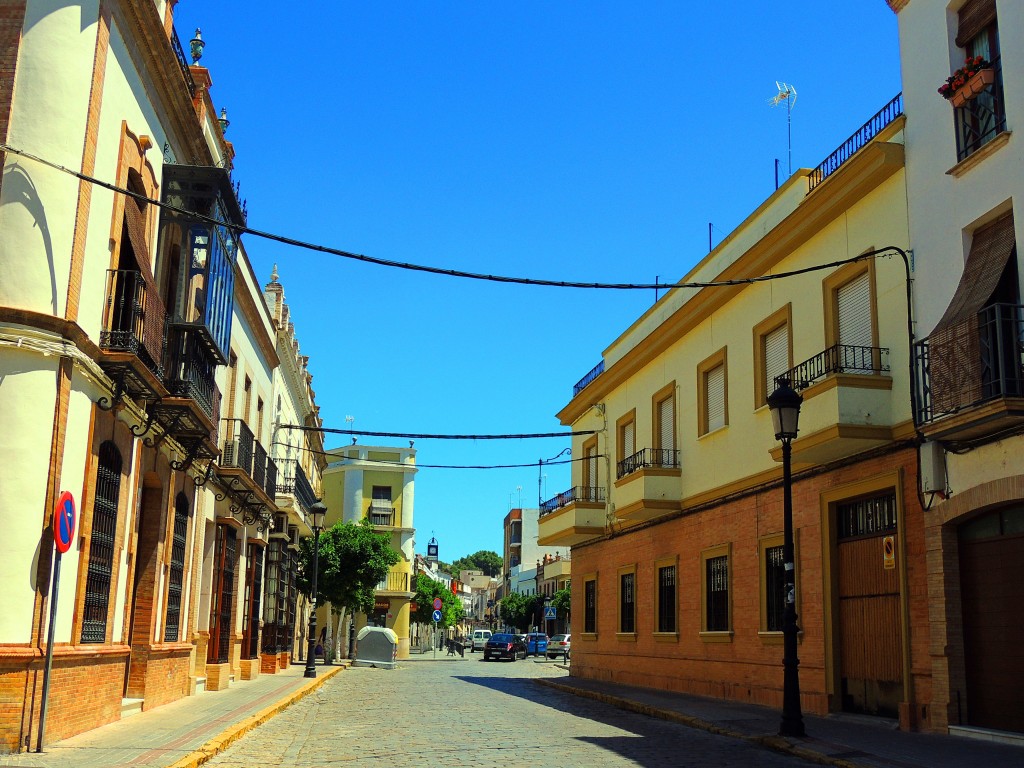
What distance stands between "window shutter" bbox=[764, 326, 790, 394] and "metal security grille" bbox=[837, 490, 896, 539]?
2.95m

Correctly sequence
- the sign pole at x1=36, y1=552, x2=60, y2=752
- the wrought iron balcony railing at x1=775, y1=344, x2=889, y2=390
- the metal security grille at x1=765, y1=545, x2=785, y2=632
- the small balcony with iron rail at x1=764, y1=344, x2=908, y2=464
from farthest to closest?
1. the metal security grille at x1=765, y1=545, x2=785, y2=632
2. the wrought iron balcony railing at x1=775, y1=344, x2=889, y2=390
3. the small balcony with iron rail at x1=764, y1=344, x2=908, y2=464
4. the sign pole at x1=36, y1=552, x2=60, y2=752

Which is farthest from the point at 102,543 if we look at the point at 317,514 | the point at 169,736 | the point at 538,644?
the point at 538,644

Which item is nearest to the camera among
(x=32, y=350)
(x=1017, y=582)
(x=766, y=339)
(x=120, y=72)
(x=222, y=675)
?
(x=32, y=350)

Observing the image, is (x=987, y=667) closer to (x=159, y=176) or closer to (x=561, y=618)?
(x=159, y=176)

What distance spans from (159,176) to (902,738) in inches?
496

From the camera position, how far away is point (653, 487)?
22.8 meters

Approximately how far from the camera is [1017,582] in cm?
1210

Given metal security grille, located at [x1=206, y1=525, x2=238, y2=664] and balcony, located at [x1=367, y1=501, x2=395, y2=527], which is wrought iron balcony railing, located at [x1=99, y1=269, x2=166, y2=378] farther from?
balcony, located at [x1=367, y1=501, x2=395, y2=527]

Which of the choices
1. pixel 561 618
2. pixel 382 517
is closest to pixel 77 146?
pixel 382 517

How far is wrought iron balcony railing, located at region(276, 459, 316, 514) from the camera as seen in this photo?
29.4 m

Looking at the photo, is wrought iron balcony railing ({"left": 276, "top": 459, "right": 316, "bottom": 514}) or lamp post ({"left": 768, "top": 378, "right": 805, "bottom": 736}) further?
wrought iron balcony railing ({"left": 276, "top": 459, "right": 316, "bottom": 514})

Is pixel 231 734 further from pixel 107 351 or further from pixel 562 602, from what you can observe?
pixel 562 602

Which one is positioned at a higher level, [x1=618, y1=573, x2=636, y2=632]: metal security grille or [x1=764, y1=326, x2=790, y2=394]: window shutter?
[x1=764, y1=326, x2=790, y2=394]: window shutter

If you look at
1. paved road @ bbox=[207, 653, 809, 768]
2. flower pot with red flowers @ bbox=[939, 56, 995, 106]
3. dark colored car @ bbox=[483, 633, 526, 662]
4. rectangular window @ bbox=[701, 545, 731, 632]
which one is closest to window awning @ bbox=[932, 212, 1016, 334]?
flower pot with red flowers @ bbox=[939, 56, 995, 106]
